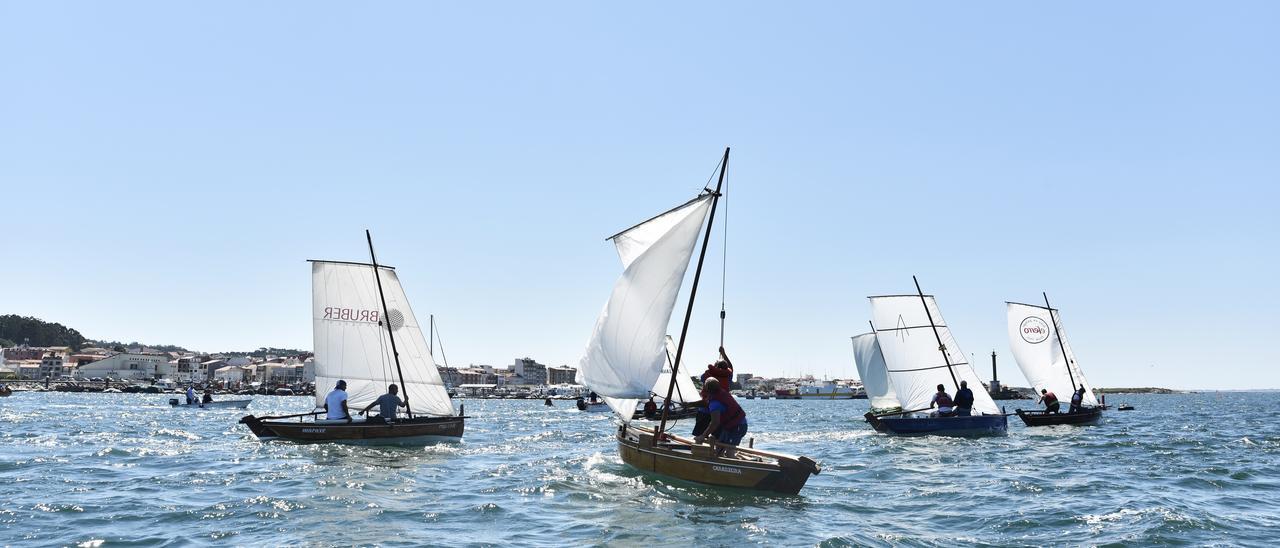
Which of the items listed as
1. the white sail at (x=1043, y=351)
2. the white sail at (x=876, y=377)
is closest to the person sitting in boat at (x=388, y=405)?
the white sail at (x=876, y=377)

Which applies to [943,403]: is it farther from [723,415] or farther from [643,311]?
[723,415]

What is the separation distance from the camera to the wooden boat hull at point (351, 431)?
31.2m

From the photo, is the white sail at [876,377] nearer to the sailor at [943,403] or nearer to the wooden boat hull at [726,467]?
the sailor at [943,403]

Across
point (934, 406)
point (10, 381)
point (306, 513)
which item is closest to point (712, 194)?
point (306, 513)

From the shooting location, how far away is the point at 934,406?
131ft

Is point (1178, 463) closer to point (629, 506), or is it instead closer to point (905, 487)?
point (905, 487)

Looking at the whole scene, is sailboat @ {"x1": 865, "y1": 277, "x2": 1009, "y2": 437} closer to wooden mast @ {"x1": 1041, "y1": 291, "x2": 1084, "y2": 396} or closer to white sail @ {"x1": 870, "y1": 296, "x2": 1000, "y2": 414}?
white sail @ {"x1": 870, "y1": 296, "x2": 1000, "y2": 414}

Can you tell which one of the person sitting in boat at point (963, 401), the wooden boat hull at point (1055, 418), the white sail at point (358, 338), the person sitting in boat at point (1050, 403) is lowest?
the wooden boat hull at point (1055, 418)

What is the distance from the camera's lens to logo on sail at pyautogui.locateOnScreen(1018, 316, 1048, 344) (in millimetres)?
56250

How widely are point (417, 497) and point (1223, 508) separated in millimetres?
15908

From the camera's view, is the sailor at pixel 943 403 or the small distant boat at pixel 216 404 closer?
the sailor at pixel 943 403

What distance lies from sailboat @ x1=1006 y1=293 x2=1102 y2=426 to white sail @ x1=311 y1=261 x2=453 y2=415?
38.0 metres

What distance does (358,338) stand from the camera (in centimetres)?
3431

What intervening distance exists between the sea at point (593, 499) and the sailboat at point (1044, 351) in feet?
79.8
